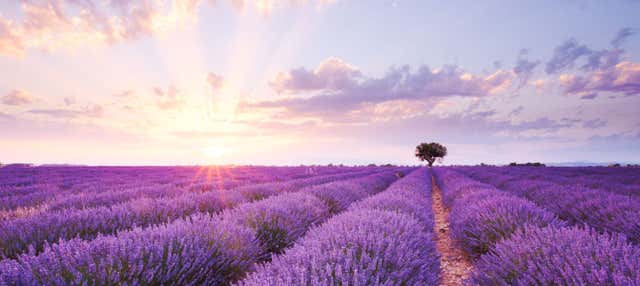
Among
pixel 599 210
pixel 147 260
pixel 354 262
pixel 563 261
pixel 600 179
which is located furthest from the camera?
pixel 600 179

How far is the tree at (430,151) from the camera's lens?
186 feet

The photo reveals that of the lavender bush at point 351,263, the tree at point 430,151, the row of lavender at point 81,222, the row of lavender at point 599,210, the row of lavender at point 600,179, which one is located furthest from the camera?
the tree at point 430,151

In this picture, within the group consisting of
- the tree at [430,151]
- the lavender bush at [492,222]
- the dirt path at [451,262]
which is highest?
the tree at [430,151]

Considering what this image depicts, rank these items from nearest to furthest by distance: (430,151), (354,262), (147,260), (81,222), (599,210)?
1. (354,262)
2. (147,260)
3. (81,222)
4. (599,210)
5. (430,151)

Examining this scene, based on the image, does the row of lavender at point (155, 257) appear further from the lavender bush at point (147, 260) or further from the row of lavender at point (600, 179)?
the row of lavender at point (600, 179)

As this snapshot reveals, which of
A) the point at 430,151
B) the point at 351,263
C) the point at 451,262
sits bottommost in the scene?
the point at 451,262

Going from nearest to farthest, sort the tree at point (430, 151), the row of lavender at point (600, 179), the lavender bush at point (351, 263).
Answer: the lavender bush at point (351, 263) < the row of lavender at point (600, 179) < the tree at point (430, 151)

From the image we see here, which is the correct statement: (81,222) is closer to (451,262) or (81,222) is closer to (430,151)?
(451,262)

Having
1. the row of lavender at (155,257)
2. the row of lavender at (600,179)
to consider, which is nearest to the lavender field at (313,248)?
the row of lavender at (155,257)

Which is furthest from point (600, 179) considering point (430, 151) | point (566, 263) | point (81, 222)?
point (430, 151)

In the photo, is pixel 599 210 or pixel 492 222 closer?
pixel 492 222

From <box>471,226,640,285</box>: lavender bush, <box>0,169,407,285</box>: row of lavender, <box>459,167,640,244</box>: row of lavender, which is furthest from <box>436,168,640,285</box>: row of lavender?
<box>0,169,407,285</box>: row of lavender

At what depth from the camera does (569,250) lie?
1.91m

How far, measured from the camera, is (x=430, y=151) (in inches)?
2231
